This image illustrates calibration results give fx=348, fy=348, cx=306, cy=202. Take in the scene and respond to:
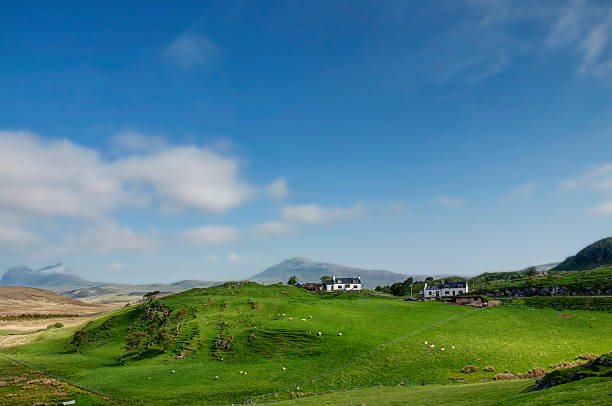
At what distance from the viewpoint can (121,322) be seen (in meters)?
111

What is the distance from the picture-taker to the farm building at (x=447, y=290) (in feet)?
522

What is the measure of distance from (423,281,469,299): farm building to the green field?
197 feet

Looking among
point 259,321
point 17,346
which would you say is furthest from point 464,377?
point 17,346

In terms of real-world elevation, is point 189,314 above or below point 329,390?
above

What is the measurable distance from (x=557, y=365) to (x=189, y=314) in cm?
8783

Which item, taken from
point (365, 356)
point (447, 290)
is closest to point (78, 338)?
point (365, 356)

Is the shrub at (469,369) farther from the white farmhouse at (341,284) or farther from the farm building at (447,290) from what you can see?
the white farmhouse at (341,284)

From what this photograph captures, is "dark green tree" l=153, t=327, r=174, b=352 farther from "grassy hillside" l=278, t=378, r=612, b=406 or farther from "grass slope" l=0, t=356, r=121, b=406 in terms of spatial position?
"grassy hillside" l=278, t=378, r=612, b=406

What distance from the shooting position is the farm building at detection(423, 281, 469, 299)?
522 feet

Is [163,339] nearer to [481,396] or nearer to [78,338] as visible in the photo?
[78,338]

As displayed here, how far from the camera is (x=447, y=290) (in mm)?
162000

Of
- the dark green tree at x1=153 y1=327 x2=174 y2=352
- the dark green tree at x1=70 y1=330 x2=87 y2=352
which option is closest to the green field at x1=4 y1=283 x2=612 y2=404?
the dark green tree at x1=70 y1=330 x2=87 y2=352

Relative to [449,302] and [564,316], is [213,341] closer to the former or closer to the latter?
[449,302]

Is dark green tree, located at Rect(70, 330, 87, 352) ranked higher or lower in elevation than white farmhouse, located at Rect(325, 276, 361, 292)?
lower
